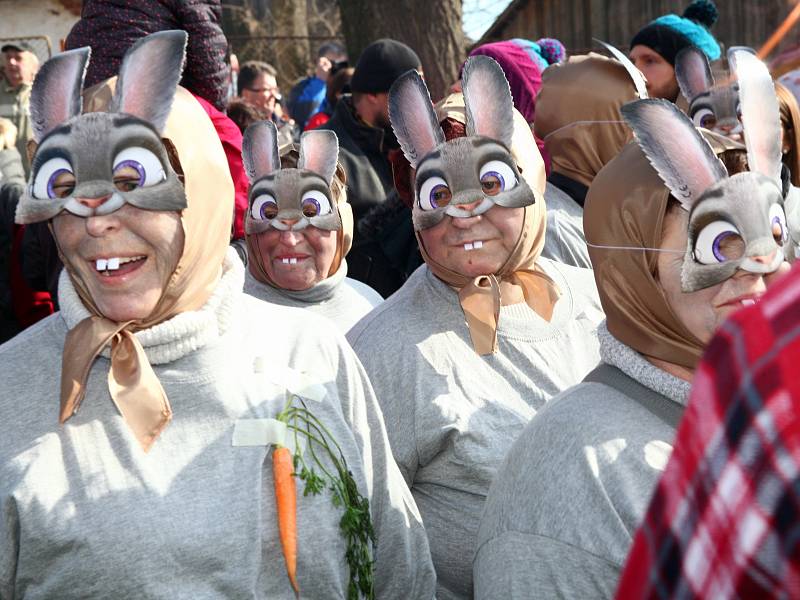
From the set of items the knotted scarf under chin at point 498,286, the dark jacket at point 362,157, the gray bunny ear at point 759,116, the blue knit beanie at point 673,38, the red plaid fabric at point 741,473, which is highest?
the red plaid fabric at point 741,473

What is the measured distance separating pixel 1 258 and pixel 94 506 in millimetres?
3904

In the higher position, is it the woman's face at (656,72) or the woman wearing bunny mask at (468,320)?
the woman wearing bunny mask at (468,320)

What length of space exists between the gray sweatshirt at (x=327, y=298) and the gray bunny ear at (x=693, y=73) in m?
1.52

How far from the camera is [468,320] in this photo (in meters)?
3.85

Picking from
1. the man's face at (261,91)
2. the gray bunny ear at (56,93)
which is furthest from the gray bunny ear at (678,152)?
the man's face at (261,91)

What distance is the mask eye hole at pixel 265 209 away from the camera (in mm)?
4801

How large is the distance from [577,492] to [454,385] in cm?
137

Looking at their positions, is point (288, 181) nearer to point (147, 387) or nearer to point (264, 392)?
point (264, 392)

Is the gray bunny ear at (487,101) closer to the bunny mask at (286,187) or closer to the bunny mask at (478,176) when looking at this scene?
the bunny mask at (478,176)

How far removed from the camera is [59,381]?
2.68 metres

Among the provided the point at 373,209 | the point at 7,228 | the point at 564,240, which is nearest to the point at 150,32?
the point at 373,209

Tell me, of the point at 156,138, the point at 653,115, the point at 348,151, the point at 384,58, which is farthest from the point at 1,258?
the point at 653,115

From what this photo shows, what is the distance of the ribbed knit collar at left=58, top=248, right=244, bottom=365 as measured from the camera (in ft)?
8.94

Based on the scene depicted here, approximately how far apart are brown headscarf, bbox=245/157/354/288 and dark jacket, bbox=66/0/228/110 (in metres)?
0.70
